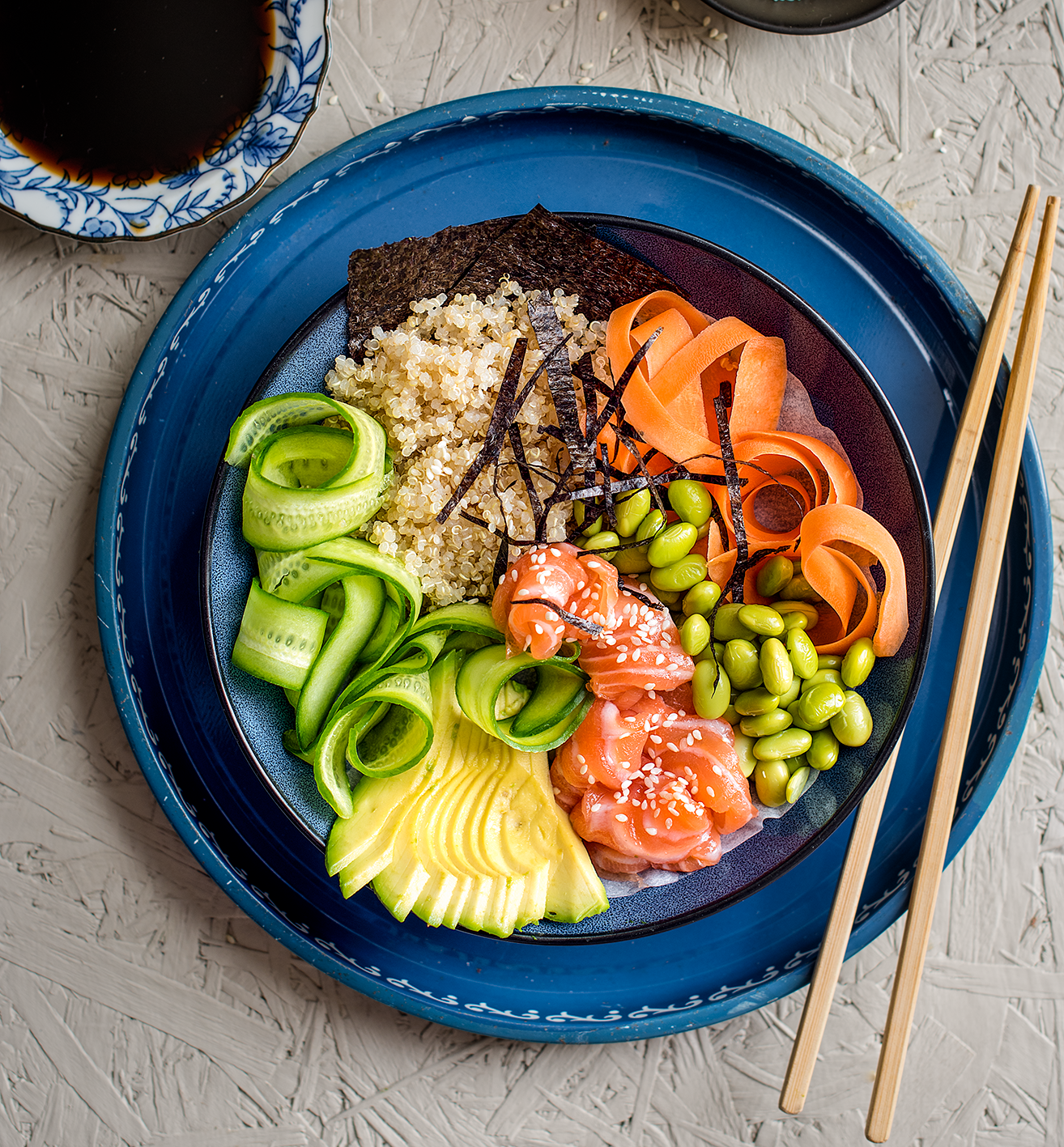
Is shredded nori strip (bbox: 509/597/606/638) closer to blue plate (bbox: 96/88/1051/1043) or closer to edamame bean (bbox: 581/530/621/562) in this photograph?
edamame bean (bbox: 581/530/621/562)

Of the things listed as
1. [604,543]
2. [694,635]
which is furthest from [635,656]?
[604,543]

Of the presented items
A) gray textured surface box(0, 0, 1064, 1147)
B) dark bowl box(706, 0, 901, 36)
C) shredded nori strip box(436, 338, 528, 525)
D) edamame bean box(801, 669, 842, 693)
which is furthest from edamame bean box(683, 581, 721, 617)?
dark bowl box(706, 0, 901, 36)

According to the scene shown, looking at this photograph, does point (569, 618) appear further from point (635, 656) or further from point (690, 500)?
point (690, 500)

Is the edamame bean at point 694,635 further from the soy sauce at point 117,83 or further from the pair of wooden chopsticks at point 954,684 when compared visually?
the soy sauce at point 117,83

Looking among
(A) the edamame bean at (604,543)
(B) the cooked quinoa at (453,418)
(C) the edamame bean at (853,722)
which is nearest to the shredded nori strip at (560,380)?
(B) the cooked quinoa at (453,418)

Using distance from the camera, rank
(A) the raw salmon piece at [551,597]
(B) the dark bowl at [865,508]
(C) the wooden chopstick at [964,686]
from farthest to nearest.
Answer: (C) the wooden chopstick at [964,686] → (B) the dark bowl at [865,508] → (A) the raw salmon piece at [551,597]
